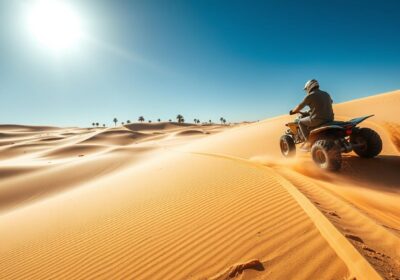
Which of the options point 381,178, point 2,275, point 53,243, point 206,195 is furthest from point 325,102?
point 2,275

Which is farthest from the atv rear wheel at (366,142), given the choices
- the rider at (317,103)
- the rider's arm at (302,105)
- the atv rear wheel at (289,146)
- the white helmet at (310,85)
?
the atv rear wheel at (289,146)

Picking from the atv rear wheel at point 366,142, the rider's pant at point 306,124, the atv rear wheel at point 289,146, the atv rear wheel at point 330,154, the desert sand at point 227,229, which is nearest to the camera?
the desert sand at point 227,229

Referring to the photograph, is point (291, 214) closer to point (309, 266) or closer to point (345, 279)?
point (309, 266)

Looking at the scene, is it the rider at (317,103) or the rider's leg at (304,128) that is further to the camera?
the rider's leg at (304,128)

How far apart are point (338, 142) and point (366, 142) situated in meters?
1.07

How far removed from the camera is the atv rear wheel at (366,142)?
22.8 feet

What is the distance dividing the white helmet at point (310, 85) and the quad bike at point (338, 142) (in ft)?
3.44

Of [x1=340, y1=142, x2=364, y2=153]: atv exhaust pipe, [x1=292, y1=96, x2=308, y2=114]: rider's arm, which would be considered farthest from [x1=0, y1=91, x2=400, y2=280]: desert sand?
[x1=292, y1=96, x2=308, y2=114]: rider's arm

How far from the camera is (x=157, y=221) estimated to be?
4633 millimetres

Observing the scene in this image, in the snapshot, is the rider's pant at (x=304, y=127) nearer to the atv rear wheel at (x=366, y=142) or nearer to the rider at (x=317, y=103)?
the rider at (x=317, y=103)

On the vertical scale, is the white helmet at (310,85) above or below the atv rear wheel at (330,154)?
above

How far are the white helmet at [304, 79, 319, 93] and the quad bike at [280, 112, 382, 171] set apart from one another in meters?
1.05

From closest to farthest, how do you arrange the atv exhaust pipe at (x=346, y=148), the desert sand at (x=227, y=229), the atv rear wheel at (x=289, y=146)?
the desert sand at (x=227, y=229)
the atv exhaust pipe at (x=346, y=148)
the atv rear wheel at (x=289, y=146)

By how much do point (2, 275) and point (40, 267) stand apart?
29.6 inches
